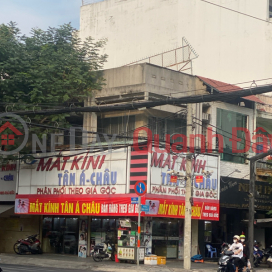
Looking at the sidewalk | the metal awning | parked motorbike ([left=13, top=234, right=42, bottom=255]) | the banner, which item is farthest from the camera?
the metal awning

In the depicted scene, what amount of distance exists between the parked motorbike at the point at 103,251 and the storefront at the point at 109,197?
103cm

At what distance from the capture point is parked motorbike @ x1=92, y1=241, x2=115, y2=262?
2419 cm

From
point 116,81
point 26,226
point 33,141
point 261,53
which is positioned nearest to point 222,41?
point 261,53

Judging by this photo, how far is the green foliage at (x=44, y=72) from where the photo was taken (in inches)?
1025

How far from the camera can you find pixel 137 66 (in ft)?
87.5

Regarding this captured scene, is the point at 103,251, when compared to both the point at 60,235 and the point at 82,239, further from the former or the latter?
the point at 60,235

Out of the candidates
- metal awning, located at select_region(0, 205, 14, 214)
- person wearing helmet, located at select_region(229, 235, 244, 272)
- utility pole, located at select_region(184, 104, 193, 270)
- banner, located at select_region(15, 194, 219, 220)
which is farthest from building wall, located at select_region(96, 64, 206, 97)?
person wearing helmet, located at select_region(229, 235, 244, 272)

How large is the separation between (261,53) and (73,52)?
15877mm

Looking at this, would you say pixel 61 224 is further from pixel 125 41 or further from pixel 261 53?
pixel 261 53

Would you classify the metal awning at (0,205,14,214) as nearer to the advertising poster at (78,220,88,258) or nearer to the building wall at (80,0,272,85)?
the advertising poster at (78,220,88,258)

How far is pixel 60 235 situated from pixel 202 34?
56.7ft

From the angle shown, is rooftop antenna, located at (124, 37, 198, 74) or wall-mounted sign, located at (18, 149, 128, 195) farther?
rooftop antenna, located at (124, 37, 198, 74)

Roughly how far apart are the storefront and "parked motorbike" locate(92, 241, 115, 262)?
103 centimetres

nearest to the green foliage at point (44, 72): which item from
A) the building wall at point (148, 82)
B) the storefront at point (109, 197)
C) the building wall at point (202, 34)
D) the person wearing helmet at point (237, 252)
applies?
the building wall at point (148, 82)
